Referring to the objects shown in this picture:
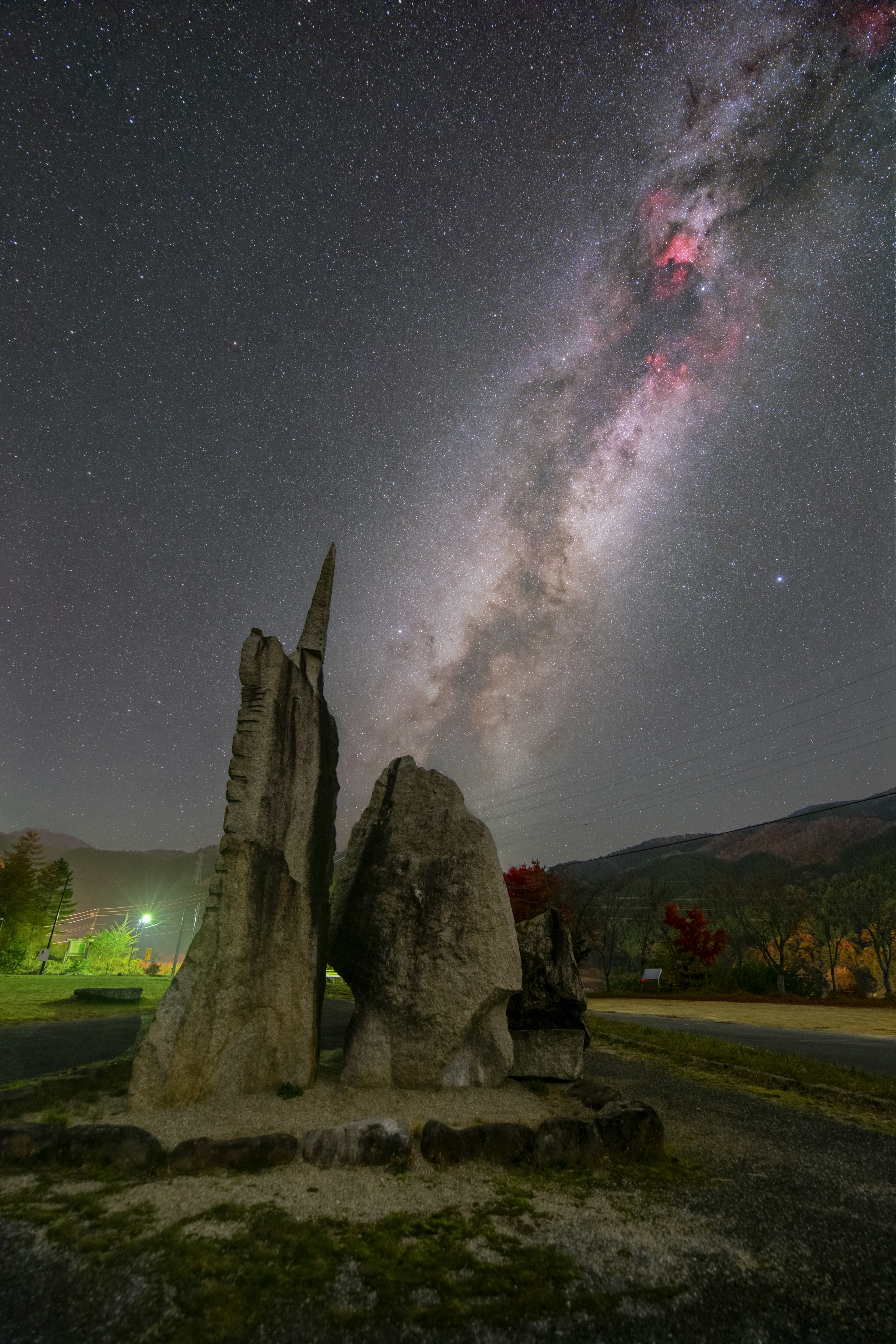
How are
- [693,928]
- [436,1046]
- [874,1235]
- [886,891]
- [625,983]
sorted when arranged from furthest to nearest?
[886,891], [625,983], [693,928], [436,1046], [874,1235]

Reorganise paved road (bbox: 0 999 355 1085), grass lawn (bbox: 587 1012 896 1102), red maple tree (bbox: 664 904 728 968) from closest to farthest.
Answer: grass lawn (bbox: 587 1012 896 1102) → paved road (bbox: 0 999 355 1085) → red maple tree (bbox: 664 904 728 968)

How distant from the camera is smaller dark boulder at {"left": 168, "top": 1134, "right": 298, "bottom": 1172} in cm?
546

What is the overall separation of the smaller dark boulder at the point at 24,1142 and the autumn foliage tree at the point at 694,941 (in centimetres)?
4421

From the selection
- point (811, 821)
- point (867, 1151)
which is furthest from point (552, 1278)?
point (811, 821)

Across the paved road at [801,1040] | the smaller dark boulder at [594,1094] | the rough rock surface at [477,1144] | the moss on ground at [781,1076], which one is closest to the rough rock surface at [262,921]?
the rough rock surface at [477,1144]

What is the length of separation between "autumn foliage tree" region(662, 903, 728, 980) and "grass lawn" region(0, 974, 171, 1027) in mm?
33689

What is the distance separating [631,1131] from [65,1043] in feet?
41.0

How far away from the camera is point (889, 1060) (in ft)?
45.6

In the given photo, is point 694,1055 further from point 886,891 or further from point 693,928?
point 886,891

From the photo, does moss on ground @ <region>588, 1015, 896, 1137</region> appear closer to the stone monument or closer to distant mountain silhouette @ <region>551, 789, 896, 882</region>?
the stone monument

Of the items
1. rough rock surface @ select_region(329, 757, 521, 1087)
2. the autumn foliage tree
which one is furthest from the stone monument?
the autumn foliage tree

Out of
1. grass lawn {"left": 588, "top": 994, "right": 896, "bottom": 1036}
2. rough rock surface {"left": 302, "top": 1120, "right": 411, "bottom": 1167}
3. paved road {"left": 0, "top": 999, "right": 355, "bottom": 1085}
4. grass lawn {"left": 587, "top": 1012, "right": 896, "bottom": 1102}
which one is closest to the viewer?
rough rock surface {"left": 302, "top": 1120, "right": 411, "bottom": 1167}

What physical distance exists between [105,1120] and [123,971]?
168ft

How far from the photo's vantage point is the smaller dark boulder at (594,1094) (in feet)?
26.3
